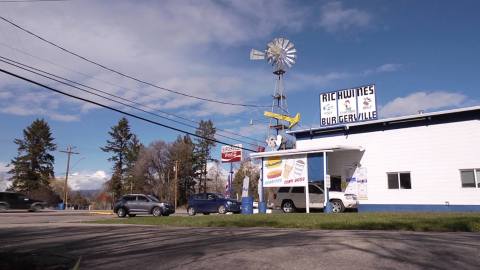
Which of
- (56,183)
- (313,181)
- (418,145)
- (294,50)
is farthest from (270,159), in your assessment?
(56,183)

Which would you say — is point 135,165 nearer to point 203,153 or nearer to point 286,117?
point 203,153

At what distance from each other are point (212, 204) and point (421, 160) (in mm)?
14732

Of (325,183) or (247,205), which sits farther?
(247,205)

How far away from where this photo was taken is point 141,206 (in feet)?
102

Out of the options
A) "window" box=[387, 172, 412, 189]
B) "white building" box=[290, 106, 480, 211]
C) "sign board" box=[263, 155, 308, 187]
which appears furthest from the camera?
"sign board" box=[263, 155, 308, 187]

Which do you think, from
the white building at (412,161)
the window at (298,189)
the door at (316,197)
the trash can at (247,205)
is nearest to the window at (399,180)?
the white building at (412,161)

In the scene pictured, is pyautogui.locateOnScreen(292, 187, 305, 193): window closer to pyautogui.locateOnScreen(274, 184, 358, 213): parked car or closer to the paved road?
pyautogui.locateOnScreen(274, 184, 358, 213): parked car

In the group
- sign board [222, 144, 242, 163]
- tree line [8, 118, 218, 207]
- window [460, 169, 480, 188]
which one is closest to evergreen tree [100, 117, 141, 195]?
tree line [8, 118, 218, 207]

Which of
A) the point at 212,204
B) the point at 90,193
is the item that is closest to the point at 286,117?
the point at 212,204

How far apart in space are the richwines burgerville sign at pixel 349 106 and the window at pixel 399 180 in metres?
4.13

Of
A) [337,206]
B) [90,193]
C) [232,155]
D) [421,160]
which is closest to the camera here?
[421,160]

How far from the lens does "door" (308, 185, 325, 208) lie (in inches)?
1085

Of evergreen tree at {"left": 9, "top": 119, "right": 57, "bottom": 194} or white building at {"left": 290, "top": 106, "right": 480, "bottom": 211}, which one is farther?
evergreen tree at {"left": 9, "top": 119, "right": 57, "bottom": 194}

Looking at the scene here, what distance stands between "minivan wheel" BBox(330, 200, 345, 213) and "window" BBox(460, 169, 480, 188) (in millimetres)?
6694
